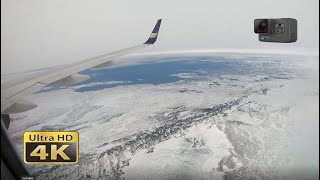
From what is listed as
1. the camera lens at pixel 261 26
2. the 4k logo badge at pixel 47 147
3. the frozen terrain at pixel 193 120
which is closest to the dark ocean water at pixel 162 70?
the frozen terrain at pixel 193 120

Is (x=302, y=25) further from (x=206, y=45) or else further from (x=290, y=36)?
(x=206, y=45)

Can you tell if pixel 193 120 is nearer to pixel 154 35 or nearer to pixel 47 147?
pixel 154 35

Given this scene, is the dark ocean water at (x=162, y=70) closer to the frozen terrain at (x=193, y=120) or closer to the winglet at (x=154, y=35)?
the frozen terrain at (x=193, y=120)

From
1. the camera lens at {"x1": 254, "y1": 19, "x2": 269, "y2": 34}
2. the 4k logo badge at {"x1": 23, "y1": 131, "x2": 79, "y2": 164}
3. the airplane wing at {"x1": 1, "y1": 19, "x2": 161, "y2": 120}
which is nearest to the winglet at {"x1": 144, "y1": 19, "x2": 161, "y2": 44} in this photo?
the airplane wing at {"x1": 1, "y1": 19, "x2": 161, "y2": 120}

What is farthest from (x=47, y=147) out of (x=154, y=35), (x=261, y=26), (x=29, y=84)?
(x=261, y=26)

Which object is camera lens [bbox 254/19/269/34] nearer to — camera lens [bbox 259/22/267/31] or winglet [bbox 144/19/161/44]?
camera lens [bbox 259/22/267/31]

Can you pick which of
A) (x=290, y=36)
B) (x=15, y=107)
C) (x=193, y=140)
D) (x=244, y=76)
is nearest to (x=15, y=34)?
(x=15, y=107)
